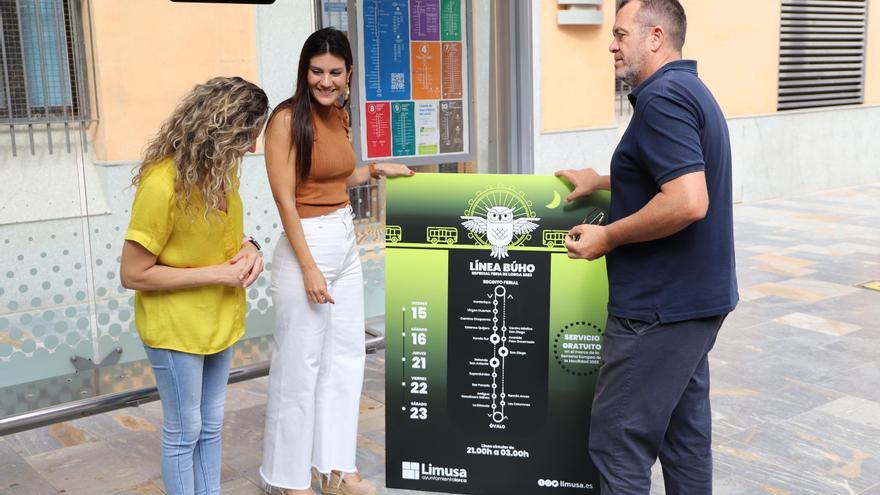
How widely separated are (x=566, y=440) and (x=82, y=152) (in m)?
2.68

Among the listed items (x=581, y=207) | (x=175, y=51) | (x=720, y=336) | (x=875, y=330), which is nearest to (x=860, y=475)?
(x=581, y=207)

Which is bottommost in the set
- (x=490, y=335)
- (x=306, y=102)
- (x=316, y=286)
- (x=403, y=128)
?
(x=490, y=335)

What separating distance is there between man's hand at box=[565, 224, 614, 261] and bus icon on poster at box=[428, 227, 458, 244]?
2.25 ft

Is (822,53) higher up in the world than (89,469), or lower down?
higher up

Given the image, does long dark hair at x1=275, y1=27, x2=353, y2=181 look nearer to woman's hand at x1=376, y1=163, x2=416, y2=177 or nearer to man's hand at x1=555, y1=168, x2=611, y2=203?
woman's hand at x1=376, y1=163, x2=416, y2=177

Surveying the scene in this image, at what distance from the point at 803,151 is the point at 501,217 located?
1030 centimetres

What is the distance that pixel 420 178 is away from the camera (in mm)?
3428

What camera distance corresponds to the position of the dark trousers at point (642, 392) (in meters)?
2.69

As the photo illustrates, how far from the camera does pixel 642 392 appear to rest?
271 centimetres

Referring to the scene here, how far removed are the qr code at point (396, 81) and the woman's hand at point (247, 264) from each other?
2082 millimetres

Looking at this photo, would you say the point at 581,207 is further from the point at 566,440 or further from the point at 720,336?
the point at 720,336

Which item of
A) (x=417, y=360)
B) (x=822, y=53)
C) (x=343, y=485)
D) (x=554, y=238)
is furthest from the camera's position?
(x=822, y=53)

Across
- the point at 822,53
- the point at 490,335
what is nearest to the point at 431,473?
the point at 490,335

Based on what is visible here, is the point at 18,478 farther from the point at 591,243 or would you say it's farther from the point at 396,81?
the point at 591,243
